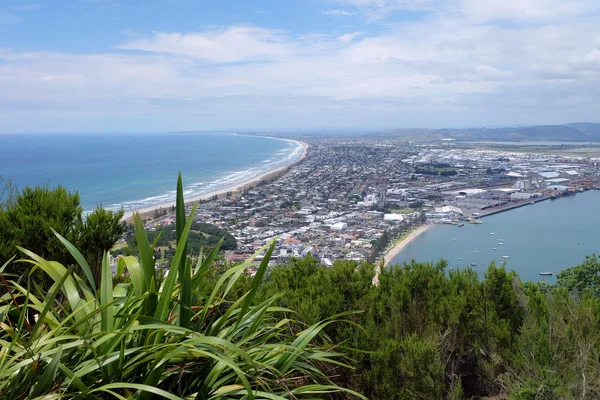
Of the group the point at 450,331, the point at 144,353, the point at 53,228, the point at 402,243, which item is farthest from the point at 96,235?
the point at 402,243

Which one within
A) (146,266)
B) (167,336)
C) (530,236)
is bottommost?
(530,236)

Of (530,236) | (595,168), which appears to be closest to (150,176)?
(530,236)

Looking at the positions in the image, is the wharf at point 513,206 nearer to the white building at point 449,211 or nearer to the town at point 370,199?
the town at point 370,199

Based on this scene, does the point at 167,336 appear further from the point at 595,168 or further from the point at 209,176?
the point at 595,168

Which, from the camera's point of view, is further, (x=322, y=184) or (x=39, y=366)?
(x=322, y=184)

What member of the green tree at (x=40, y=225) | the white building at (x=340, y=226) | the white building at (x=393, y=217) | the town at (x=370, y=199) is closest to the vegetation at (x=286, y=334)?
the green tree at (x=40, y=225)

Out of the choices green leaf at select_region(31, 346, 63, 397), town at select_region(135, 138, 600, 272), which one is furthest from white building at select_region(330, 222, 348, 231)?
green leaf at select_region(31, 346, 63, 397)

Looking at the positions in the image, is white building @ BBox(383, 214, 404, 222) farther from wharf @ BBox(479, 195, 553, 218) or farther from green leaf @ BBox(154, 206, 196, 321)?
green leaf @ BBox(154, 206, 196, 321)
